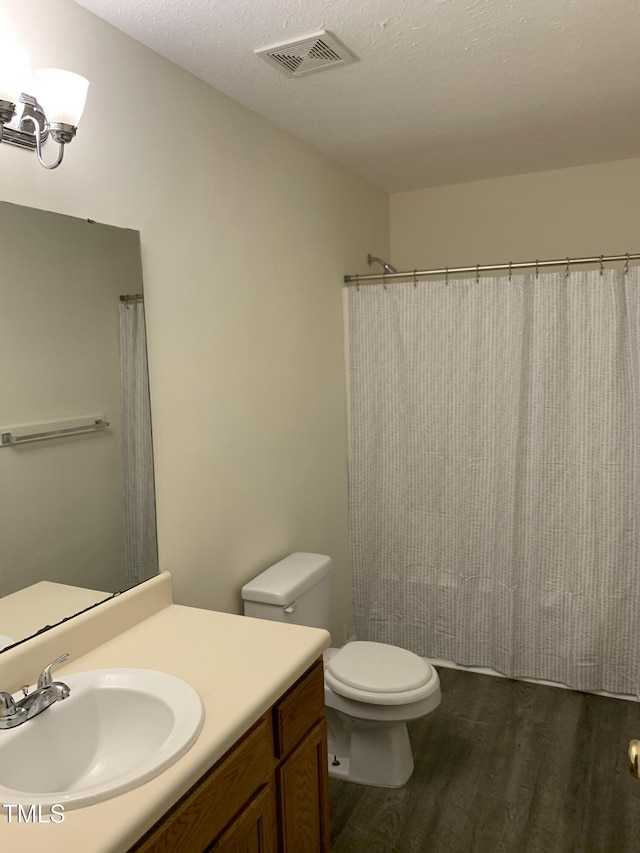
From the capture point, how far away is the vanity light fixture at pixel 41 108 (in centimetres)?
136

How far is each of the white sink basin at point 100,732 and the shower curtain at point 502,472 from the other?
6.29 ft

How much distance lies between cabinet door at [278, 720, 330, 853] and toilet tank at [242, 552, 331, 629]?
0.62m

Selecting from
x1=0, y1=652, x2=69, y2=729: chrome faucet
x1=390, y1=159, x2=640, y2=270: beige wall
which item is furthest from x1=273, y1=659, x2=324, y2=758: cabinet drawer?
x1=390, y1=159, x2=640, y2=270: beige wall

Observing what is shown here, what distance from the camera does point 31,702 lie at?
1.34m

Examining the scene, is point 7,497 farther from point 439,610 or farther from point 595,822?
point 439,610

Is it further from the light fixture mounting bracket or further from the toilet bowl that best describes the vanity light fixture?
the toilet bowl

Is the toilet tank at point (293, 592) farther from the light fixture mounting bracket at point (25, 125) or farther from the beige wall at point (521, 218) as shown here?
the beige wall at point (521, 218)

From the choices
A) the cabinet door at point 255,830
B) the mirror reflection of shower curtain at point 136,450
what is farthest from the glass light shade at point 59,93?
the cabinet door at point 255,830

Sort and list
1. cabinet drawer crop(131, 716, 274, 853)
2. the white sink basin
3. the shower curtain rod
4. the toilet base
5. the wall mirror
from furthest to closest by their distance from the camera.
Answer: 1. the shower curtain rod
2. the toilet base
3. the wall mirror
4. the white sink basin
5. cabinet drawer crop(131, 716, 274, 853)

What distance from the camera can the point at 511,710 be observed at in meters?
2.80

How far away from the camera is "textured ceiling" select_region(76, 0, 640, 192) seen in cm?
171

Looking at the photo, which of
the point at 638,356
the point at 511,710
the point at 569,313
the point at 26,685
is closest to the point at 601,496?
the point at 638,356

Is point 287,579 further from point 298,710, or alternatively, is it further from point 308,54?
point 308,54

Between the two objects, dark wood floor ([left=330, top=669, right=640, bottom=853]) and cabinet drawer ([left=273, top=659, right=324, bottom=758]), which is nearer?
cabinet drawer ([left=273, top=659, right=324, bottom=758])
